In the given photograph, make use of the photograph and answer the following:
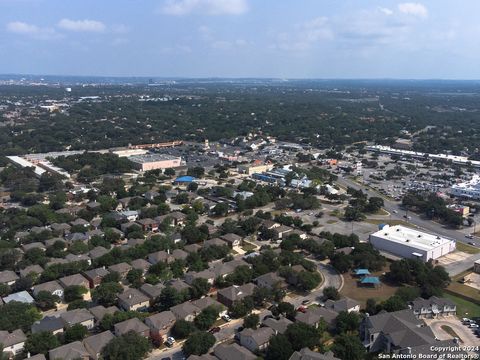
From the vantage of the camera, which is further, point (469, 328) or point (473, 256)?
point (473, 256)

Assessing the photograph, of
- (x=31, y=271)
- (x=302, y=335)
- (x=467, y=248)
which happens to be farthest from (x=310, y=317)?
(x=467, y=248)

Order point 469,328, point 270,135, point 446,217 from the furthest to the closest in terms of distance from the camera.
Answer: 1. point 270,135
2. point 446,217
3. point 469,328

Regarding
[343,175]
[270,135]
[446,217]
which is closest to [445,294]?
[446,217]

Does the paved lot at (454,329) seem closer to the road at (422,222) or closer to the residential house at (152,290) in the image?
the road at (422,222)

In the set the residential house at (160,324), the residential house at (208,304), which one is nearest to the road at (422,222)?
the residential house at (208,304)

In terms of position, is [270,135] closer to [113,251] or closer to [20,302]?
[113,251]

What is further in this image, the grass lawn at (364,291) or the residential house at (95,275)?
the residential house at (95,275)

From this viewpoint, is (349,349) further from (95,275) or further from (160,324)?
(95,275)
